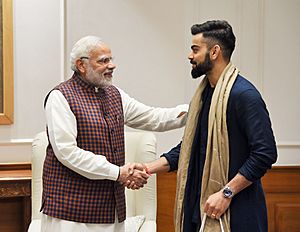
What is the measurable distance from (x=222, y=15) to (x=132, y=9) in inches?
25.7

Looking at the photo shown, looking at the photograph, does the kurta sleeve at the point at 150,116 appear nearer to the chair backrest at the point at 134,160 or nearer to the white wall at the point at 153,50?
the chair backrest at the point at 134,160

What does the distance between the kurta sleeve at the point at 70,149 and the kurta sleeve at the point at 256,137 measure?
0.67 m

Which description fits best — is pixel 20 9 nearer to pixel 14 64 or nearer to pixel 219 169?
pixel 14 64

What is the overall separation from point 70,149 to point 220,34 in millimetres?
834

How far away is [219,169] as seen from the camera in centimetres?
231

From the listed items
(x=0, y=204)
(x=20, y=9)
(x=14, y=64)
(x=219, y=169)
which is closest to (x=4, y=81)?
(x=14, y=64)

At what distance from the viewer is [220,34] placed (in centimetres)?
241

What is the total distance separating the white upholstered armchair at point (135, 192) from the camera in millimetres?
3275

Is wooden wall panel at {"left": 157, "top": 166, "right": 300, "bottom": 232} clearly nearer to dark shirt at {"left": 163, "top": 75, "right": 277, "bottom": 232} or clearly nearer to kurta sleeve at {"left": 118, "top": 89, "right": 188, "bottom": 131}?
kurta sleeve at {"left": 118, "top": 89, "right": 188, "bottom": 131}

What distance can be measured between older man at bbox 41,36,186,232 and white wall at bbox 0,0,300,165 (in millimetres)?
1106

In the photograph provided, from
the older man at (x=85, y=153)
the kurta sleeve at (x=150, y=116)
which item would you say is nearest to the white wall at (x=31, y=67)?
the kurta sleeve at (x=150, y=116)

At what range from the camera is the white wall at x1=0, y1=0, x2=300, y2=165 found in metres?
3.81

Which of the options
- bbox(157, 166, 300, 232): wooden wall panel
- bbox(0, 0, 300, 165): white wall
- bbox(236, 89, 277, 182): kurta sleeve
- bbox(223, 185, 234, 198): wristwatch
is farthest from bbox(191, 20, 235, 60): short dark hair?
bbox(157, 166, 300, 232): wooden wall panel

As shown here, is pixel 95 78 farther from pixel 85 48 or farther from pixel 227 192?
pixel 227 192
